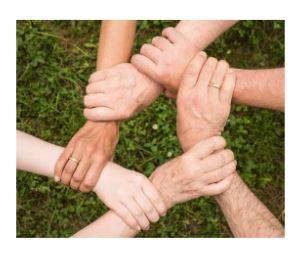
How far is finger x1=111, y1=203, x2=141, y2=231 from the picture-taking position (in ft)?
6.55

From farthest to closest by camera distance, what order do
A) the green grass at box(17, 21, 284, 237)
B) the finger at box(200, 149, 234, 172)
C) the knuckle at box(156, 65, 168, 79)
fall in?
the green grass at box(17, 21, 284, 237) < the knuckle at box(156, 65, 168, 79) < the finger at box(200, 149, 234, 172)

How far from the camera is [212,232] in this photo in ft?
8.39

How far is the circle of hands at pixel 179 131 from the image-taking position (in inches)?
77.2

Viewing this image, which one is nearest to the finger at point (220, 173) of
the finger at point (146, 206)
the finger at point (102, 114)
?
the finger at point (146, 206)

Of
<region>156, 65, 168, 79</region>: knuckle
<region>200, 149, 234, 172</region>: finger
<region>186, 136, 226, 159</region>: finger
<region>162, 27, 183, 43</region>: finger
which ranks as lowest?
<region>200, 149, 234, 172</region>: finger

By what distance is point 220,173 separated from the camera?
1.93m

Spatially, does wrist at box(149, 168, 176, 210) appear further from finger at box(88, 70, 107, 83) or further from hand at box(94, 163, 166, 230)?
finger at box(88, 70, 107, 83)

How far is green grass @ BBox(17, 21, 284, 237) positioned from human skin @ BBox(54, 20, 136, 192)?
0.53 metres

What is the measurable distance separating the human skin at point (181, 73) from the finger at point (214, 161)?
0.27 m

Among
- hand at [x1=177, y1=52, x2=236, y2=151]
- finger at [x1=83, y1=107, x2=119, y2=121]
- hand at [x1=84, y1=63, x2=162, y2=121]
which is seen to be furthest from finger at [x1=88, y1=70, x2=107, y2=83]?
hand at [x1=177, y1=52, x2=236, y2=151]

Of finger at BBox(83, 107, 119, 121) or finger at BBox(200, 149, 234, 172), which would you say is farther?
finger at BBox(83, 107, 119, 121)

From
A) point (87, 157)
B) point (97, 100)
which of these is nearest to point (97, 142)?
point (87, 157)

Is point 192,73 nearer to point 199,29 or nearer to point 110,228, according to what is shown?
point 199,29

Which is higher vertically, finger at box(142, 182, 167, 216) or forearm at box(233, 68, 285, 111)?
forearm at box(233, 68, 285, 111)
